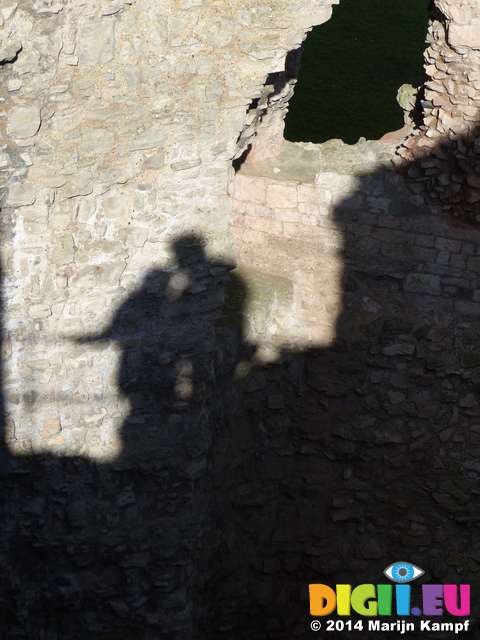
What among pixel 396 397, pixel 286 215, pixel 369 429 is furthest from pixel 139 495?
pixel 286 215

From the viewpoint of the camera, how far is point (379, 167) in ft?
17.9

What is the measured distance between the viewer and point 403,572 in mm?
6008

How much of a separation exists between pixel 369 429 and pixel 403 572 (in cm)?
104

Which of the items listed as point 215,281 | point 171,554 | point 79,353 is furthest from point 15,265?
point 171,554

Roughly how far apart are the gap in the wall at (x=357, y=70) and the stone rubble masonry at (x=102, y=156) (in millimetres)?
3945

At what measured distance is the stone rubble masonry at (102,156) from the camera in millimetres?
4277

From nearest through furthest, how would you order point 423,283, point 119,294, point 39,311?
point 39,311
point 119,294
point 423,283

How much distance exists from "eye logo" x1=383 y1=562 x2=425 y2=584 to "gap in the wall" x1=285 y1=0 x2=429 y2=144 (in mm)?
4116

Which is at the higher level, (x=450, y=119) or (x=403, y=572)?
(x=450, y=119)

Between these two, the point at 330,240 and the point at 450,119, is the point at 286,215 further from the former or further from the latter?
the point at 450,119

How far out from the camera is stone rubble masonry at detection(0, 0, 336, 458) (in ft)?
14.0

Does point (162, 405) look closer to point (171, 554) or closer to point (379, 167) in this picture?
point (171, 554)

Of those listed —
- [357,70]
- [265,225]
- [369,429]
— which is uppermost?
[357,70]

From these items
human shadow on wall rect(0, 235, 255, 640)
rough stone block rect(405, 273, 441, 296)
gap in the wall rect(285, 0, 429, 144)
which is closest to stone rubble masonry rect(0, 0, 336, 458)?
human shadow on wall rect(0, 235, 255, 640)
